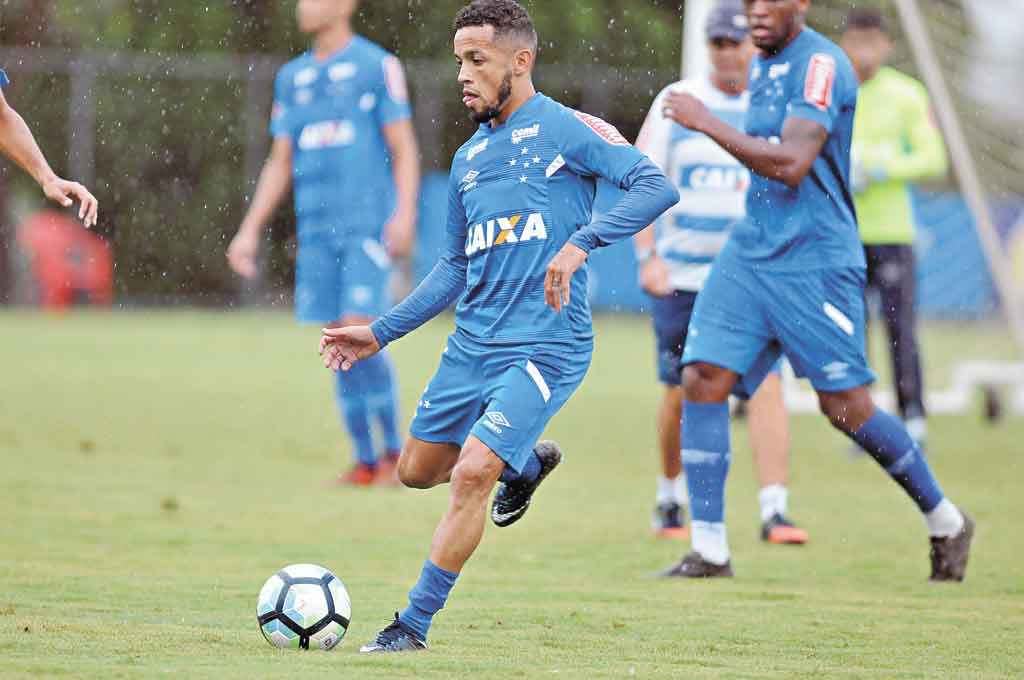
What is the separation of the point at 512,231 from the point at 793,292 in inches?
57.1

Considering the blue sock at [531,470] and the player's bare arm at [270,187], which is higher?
the blue sock at [531,470]

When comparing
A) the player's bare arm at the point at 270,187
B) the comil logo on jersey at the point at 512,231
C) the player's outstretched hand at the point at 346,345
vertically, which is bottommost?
the player's bare arm at the point at 270,187

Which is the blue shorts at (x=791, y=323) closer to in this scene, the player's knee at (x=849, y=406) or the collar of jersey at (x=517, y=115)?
the player's knee at (x=849, y=406)

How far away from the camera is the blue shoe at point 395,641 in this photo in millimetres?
4996

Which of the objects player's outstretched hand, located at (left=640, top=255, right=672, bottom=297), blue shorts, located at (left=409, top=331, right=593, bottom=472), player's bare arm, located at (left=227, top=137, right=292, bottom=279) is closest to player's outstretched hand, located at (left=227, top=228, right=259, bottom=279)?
player's bare arm, located at (left=227, top=137, right=292, bottom=279)

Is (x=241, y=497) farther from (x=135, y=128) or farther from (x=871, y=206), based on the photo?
(x=135, y=128)

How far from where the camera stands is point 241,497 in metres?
8.95

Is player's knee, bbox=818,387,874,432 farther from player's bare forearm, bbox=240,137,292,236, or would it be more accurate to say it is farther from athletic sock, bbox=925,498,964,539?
player's bare forearm, bbox=240,137,292,236

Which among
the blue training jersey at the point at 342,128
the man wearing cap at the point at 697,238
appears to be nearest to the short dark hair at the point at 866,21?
the man wearing cap at the point at 697,238

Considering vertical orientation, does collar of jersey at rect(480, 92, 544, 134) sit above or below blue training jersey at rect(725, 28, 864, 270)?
above

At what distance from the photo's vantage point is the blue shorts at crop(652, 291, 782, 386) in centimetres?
796

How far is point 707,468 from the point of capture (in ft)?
22.3

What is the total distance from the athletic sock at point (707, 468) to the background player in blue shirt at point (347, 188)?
301cm

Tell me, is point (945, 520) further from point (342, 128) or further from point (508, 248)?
point (342, 128)
